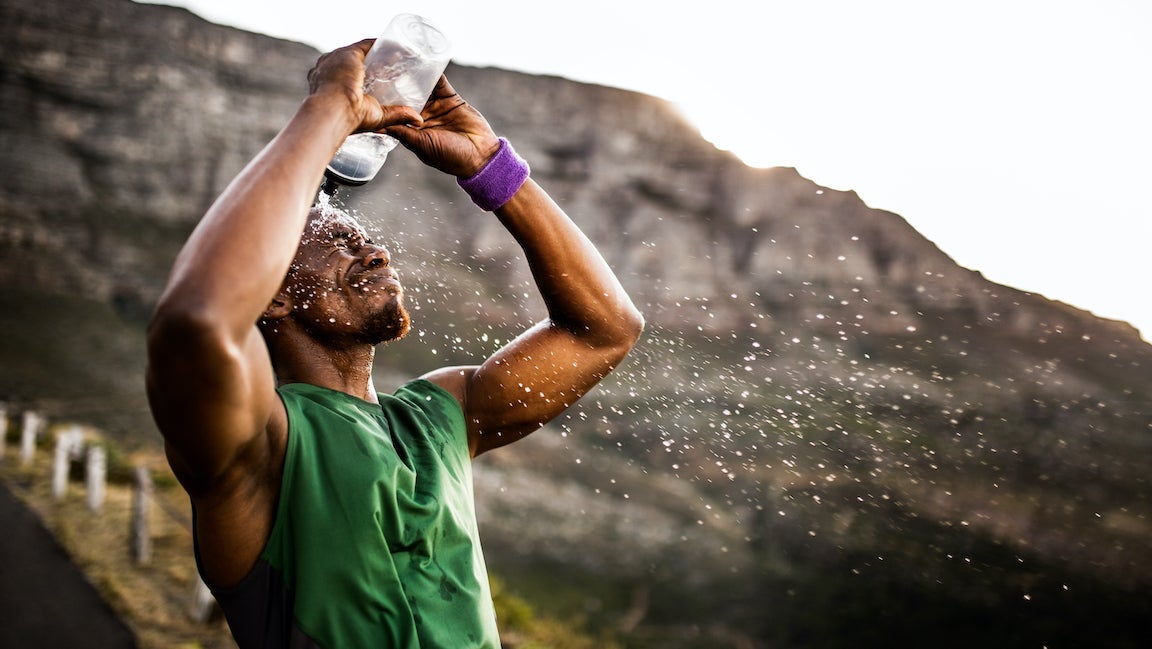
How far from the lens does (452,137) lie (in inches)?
84.6

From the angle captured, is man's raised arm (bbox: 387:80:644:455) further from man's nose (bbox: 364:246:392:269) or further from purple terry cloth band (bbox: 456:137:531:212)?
man's nose (bbox: 364:246:392:269)

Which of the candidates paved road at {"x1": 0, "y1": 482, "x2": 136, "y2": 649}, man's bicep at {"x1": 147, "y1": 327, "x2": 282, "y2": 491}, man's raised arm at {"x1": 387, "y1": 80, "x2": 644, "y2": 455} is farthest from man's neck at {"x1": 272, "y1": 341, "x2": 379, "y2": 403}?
paved road at {"x1": 0, "y1": 482, "x2": 136, "y2": 649}

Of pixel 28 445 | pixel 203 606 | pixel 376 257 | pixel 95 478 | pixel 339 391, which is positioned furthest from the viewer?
pixel 28 445

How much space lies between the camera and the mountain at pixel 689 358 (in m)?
20.2

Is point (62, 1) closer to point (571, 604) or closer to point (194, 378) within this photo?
point (571, 604)

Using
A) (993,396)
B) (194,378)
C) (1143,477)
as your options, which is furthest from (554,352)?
(993,396)

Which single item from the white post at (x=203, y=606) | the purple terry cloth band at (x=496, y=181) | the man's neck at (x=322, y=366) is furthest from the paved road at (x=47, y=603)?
the purple terry cloth band at (x=496, y=181)

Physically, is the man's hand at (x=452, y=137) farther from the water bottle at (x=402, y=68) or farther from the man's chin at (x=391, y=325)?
the man's chin at (x=391, y=325)

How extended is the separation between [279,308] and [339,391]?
0.25 metres

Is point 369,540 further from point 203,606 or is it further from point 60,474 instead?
point 60,474

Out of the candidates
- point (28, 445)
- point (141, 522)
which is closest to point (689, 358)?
point (28, 445)

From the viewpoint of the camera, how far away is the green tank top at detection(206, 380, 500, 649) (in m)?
1.70

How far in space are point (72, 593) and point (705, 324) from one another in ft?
77.1

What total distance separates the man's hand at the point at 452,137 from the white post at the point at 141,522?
7.35 m
